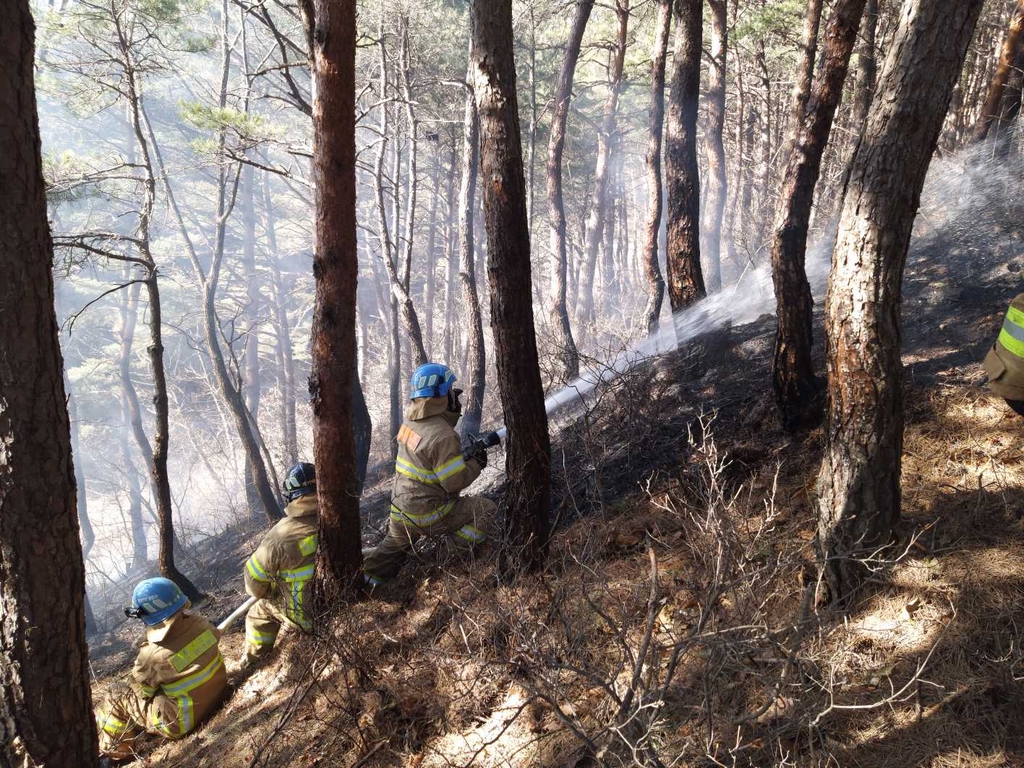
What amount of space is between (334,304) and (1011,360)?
4.42 m

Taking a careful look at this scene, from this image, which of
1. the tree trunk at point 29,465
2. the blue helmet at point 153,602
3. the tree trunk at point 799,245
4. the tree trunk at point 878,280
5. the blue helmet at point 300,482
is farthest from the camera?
the blue helmet at point 300,482

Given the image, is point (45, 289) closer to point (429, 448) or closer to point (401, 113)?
point (429, 448)

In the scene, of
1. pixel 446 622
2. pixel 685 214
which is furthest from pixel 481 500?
pixel 685 214

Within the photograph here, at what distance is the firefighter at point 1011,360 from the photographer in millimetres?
3521

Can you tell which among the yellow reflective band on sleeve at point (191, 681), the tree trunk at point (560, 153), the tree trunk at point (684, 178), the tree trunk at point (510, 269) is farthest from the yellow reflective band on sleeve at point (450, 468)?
the tree trunk at point (560, 153)

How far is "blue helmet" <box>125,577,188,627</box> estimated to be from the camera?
4.59 m

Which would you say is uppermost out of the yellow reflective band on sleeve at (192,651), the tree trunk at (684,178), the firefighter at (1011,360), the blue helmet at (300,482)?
the tree trunk at (684,178)

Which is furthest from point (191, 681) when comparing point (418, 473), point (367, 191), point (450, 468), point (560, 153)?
point (367, 191)

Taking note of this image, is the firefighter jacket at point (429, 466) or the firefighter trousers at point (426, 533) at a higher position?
the firefighter jacket at point (429, 466)

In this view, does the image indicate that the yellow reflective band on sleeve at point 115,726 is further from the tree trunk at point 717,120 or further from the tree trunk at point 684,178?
the tree trunk at point 717,120

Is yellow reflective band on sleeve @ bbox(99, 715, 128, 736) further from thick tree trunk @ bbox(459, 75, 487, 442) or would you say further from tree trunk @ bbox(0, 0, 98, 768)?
thick tree trunk @ bbox(459, 75, 487, 442)

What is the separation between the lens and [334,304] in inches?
199

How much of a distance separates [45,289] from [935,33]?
4.21 m

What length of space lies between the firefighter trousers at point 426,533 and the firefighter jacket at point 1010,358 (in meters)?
3.60
